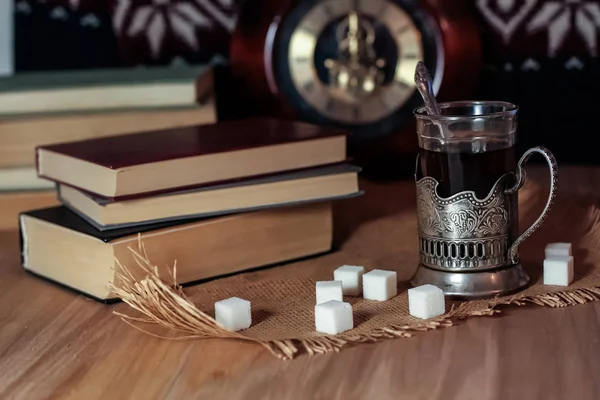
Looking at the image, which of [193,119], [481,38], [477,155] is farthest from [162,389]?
[481,38]

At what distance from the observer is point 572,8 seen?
1180 millimetres

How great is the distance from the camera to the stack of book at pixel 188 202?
2.55 feet

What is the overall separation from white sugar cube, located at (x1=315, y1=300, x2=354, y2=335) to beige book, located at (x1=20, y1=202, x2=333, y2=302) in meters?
0.16

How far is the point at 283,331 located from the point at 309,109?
1.64ft

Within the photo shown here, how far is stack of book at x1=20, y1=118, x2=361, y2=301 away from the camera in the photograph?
0.78 meters

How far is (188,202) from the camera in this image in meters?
0.81

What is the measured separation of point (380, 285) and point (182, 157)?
20cm

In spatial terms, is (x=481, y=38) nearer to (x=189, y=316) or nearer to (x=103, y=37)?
(x=103, y=37)

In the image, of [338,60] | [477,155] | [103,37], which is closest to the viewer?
[477,155]

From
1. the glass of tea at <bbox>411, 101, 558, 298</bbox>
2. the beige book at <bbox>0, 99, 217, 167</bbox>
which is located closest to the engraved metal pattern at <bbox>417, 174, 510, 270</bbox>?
the glass of tea at <bbox>411, 101, 558, 298</bbox>

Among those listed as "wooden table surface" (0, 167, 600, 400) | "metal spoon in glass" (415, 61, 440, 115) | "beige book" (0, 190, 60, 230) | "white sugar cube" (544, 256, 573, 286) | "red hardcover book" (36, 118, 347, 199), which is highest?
"metal spoon in glass" (415, 61, 440, 115)

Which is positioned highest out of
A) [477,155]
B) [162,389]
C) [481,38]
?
[481,38]

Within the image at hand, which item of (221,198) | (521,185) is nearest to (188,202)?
(221,198)

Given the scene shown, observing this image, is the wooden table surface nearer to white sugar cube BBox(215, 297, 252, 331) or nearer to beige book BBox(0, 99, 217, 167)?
white sugar cube BBox(215, 297, 252, 331)
